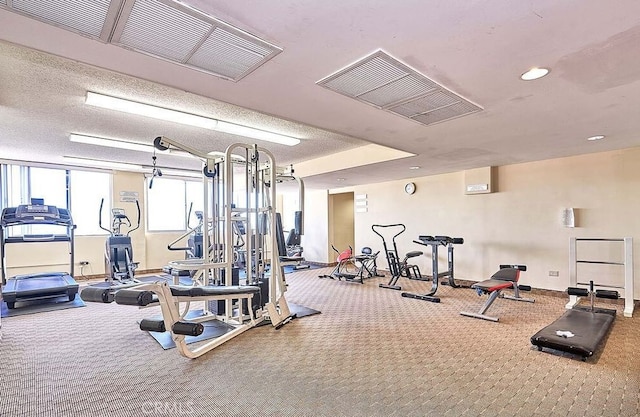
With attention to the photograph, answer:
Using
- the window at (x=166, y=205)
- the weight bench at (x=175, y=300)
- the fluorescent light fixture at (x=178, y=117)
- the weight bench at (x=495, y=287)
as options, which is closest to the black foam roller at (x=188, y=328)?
the weight bench at (x=175, y=300)

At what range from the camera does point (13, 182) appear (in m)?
6.91

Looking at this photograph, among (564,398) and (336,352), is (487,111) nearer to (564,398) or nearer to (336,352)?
(564,398)

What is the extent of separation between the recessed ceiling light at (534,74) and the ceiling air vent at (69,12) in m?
2.59

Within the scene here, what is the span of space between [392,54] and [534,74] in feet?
3.63

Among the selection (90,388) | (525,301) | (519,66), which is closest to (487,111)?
(519,66)

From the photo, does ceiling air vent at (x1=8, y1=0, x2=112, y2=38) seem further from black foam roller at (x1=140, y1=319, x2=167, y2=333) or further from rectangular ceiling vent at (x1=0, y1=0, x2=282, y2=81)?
black foam roller at (x1=140, y1=319, x2=167, y2=333)

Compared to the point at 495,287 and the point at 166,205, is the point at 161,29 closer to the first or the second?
the point at 495,287

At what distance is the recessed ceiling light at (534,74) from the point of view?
7.54 ft

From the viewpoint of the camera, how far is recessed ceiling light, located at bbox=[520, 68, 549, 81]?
90.5 inches

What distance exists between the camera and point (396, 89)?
2635 mm

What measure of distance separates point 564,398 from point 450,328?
1554 millimetres

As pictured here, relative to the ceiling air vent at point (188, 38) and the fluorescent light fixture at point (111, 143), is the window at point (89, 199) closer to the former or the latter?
the fluorescent light fixture at point (111, 143)

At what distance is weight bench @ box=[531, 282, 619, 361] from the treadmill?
6491 millimetres

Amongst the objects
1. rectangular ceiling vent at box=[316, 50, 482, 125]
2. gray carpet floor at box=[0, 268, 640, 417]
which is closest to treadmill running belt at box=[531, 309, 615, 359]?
gray carpet floor at box=[0, 268, 640, 417]
